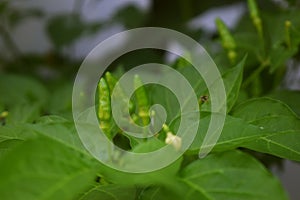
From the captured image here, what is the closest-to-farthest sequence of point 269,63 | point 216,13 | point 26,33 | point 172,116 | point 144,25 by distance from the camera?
point 172,116 → point 269,63 → point 144,25 → point 216,13 → point 26,33

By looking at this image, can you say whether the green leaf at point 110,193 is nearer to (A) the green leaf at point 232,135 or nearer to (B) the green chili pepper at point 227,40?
(A) the green leaf at point 232,135

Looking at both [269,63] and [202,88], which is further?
[269,63]

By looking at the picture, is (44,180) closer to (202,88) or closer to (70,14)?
(202,88)

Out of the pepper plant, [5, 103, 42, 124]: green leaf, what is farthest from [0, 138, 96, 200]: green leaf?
[5, 103, 42, 124]: green leaf

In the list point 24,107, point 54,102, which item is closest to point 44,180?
point 24,107

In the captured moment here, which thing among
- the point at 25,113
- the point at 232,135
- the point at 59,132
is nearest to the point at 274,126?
the point at 232,135

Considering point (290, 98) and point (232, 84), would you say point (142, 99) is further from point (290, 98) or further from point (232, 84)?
point (290, 98)

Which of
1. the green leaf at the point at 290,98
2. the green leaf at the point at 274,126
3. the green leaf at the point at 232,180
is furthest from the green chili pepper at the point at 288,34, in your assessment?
the green leaf at the point at 232,180
